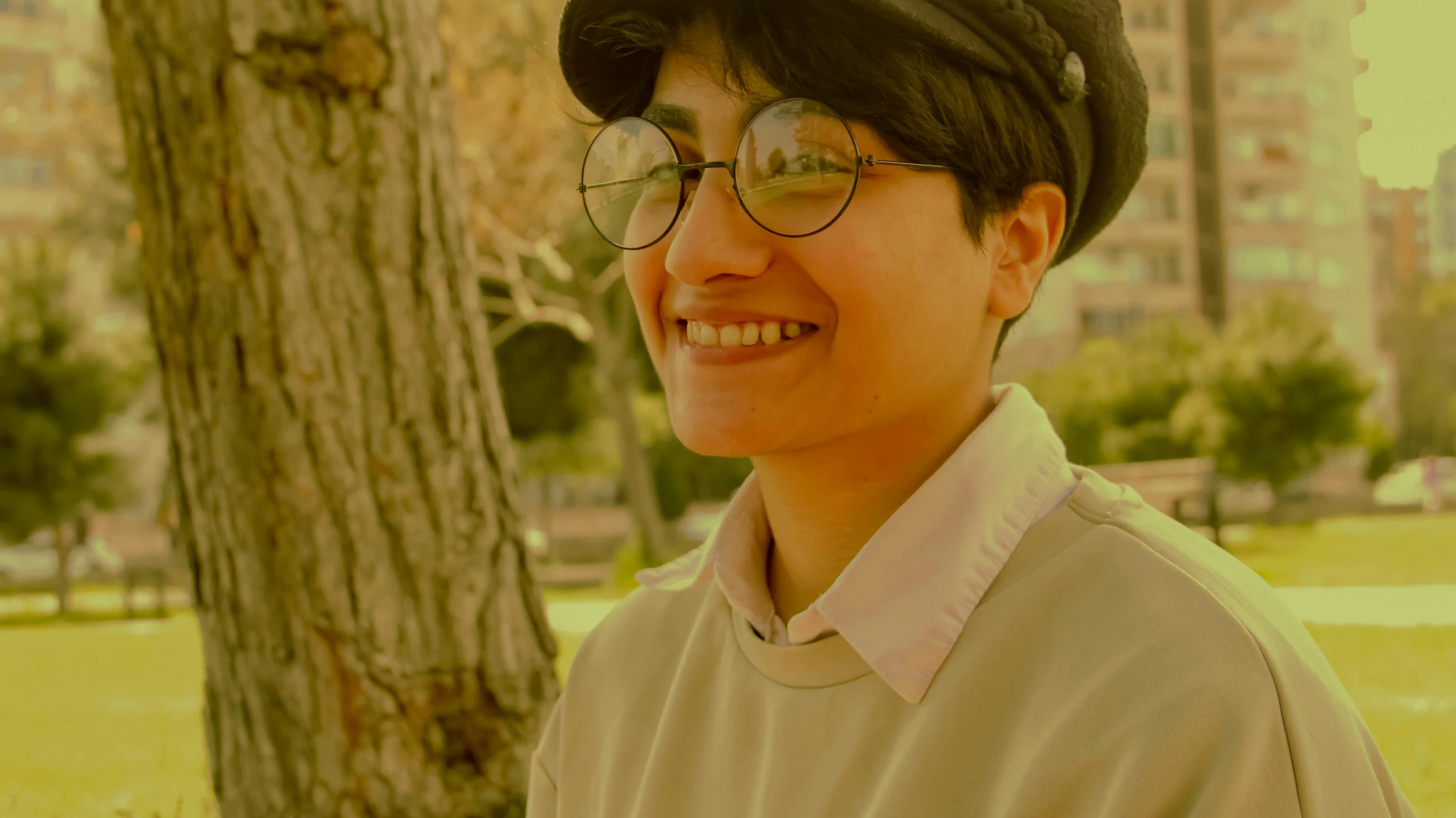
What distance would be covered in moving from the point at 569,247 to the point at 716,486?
1698cm

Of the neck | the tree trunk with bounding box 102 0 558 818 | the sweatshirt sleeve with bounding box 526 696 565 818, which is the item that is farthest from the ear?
the tree trunk with bounding box 102 0 558 818

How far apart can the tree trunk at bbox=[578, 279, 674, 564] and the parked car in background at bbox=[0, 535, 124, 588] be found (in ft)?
42.2

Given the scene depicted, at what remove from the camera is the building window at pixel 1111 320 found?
4469 centimetres

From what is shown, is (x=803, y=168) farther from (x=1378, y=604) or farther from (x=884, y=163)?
(x=1378, y=604)

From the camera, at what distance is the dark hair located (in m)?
1.47

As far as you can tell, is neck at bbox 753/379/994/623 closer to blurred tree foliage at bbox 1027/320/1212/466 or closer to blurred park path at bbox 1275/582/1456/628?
blurred park path at bbox 1275/582/1456/628

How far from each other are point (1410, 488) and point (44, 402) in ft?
107

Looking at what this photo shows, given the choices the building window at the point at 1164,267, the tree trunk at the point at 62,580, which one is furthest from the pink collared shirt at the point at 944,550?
the building window at the point at 1164,267

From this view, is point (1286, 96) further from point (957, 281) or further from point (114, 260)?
point (957, 281)

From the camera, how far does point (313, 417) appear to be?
9.70 feet

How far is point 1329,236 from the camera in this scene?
167ft

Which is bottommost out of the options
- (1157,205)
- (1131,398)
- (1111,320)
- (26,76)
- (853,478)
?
(1131,398)

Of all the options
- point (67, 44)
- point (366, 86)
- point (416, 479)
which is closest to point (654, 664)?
point (416, 479)

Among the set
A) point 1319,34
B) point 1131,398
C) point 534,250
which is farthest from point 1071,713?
point 1319,34
